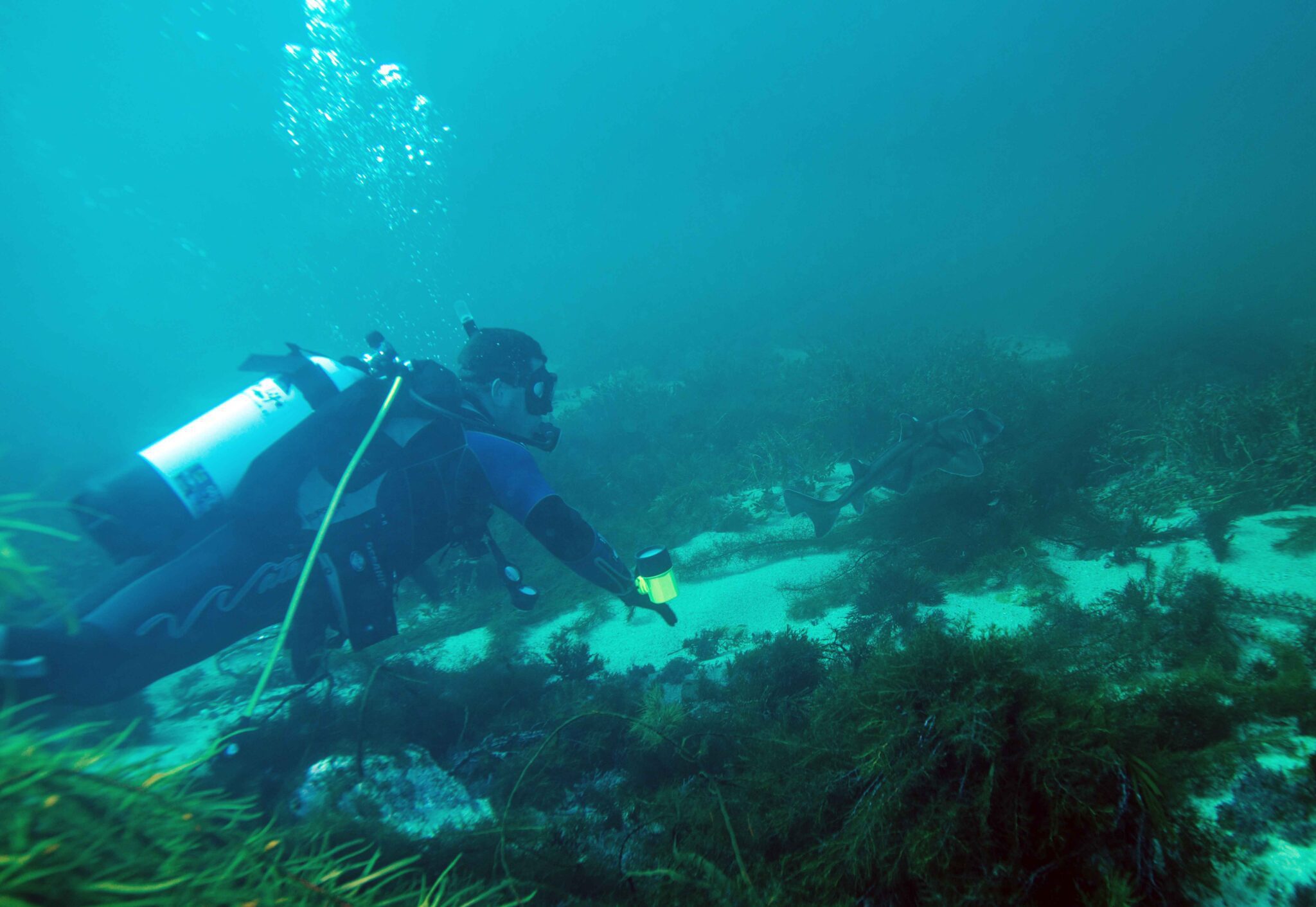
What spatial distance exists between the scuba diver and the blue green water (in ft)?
49.5

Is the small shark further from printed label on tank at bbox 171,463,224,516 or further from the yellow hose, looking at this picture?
printed label on tank at bbox 171,463,224,516

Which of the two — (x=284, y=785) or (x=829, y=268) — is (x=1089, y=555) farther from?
(x=829, y=268)

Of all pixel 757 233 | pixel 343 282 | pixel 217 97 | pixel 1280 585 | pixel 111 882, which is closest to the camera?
pixel 111 882

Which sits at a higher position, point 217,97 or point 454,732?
point 217,97

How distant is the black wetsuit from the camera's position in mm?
3217

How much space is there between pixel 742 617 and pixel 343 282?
99.9 m

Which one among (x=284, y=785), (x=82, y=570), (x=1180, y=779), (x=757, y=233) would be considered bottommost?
(x=1180, y=779)

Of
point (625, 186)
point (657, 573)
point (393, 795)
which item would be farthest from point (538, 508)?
point (625, 186)

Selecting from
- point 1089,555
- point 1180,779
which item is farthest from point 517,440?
point 1089,555

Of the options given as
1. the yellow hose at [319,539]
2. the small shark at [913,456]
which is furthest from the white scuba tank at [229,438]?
the small shark at [913,456]

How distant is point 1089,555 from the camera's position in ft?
14.6

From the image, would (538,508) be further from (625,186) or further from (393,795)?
(625,186)

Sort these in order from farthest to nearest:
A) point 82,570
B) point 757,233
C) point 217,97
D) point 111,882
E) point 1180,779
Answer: point 757,233, point 217,97, point 82,570, point 1180,779, point 111,882

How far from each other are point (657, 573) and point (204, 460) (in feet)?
11.1
